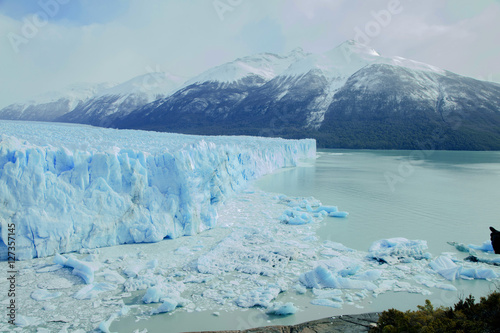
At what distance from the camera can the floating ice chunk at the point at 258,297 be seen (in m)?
4.01

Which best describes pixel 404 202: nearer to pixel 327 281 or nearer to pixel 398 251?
pixel 398 251

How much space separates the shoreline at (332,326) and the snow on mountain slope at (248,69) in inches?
3169

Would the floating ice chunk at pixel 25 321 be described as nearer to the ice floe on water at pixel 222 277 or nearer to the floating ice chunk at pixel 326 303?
the ice floe on water at pixel 222 277

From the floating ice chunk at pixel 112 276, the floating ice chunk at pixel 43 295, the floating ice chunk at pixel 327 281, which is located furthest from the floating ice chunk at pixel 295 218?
the floating ice chunk at pixel 43 295

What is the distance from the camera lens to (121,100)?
97250 mm

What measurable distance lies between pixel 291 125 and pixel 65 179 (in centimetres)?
4663

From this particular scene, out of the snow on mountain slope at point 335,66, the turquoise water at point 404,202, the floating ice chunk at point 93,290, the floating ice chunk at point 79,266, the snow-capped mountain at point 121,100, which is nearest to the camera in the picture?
the floating ice chunk at point 93,290

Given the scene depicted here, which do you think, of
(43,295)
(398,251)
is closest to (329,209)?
(398,251)

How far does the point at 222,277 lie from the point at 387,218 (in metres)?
5.43

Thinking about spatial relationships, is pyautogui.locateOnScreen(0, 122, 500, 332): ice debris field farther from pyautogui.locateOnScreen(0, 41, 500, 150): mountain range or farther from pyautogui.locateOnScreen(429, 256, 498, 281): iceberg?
pyautogui.locateOnScreen(0, 41, 500, 150): mountain range

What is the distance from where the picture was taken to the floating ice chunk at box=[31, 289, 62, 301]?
3973mm

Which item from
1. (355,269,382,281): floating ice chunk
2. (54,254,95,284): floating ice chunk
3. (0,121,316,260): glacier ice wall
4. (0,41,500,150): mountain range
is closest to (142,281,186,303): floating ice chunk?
(54,254,95,284): floating ice chunk

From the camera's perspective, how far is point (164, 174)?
6.83 meters

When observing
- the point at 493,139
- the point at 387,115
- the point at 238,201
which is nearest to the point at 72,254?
the point at 238,201
